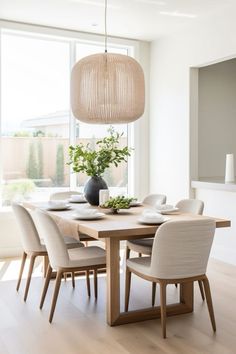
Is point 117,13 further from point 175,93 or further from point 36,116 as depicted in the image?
point 36,116

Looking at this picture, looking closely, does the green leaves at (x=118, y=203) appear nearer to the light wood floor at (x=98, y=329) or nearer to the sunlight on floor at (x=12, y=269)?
the light wood floor at (x=98, y=329)

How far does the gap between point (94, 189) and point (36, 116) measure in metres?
1.98

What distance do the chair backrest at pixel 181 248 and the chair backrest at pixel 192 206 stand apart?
1.04 meters

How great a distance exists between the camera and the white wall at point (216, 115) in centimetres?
593

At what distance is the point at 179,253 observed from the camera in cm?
301

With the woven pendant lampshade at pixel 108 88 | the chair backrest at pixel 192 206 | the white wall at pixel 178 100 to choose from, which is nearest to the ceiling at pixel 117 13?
the white wall at pixel 178 100

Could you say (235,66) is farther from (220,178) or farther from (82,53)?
(82,53)

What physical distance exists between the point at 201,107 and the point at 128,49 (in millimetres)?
1458

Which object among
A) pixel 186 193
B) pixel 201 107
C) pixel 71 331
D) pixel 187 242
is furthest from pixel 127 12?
pixel 71 331

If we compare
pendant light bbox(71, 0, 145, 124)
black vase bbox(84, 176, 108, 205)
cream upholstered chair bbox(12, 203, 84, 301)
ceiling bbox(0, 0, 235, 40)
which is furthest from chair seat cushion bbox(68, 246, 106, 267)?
ceiling bbox(0, 0, 235, 40)

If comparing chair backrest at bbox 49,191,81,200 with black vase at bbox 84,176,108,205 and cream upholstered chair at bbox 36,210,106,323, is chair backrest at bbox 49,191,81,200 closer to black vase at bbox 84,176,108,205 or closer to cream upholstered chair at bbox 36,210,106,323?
black vase at bbox 84,176,108,205

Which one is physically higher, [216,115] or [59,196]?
[216,115]

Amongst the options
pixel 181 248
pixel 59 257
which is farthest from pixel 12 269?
pixel 181 248

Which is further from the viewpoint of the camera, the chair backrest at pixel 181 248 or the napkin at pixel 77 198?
the napkin at pixel 77 198
